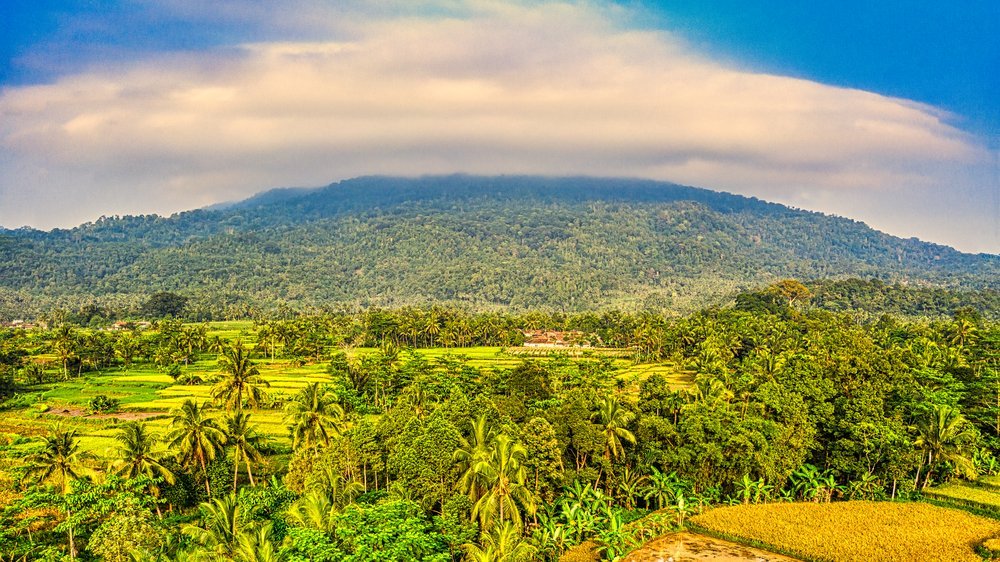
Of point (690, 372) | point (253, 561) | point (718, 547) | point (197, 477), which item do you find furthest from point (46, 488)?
point (690, 372)

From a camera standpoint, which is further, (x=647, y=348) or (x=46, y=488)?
(x=647, y=348)

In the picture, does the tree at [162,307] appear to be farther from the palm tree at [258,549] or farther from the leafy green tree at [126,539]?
the palm tree at [258,549]

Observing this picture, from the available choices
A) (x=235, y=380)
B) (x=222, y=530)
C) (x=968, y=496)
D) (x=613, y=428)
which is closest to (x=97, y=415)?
(x=235, y=380)

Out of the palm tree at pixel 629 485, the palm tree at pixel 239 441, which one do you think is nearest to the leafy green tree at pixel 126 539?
the palm tree at pixel 239 441

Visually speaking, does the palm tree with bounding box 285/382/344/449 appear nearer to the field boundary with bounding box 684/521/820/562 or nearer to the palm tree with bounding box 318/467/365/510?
the palm tree with bounding box 318/467/365/510

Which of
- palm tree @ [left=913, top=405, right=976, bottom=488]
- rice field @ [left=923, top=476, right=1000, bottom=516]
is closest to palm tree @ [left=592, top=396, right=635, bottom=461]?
palm tree @ [left=913, top=405, right=976, bottom=488]

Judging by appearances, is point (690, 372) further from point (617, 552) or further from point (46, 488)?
point (46, 488)
